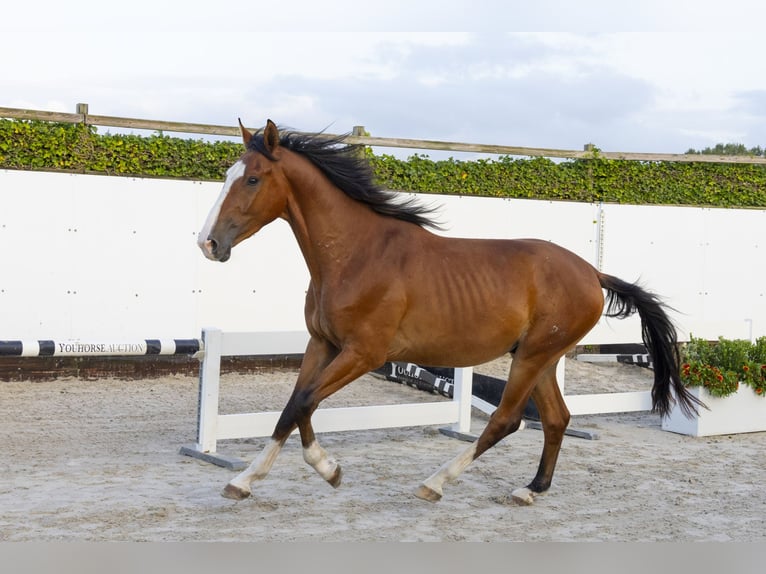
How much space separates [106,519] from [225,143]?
6019 millimetres

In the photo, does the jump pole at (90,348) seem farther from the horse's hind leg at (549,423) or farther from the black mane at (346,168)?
the horse's hind leg at (549,423)

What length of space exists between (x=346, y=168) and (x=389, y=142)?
223 inches

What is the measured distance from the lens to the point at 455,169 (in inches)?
430

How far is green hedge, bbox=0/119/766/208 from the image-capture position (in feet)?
29.0

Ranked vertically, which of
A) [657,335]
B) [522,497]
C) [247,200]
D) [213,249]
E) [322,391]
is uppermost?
[247,200]

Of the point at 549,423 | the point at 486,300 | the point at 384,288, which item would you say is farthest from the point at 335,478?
the point at 549,423

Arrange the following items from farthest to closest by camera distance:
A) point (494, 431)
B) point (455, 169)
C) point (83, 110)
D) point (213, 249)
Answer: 1. point (455, 169)
2. point (83, 110)
3. point (494, 431)
4. point (213, 249)

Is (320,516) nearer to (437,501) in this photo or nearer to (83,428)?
(437,501)

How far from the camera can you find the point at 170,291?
9453mm

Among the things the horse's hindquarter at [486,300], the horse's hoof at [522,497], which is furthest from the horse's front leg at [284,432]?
the horse's hoof at [522,497]

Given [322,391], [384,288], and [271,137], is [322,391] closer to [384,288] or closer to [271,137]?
[384,288]

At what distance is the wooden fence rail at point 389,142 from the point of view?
8773 millimetres

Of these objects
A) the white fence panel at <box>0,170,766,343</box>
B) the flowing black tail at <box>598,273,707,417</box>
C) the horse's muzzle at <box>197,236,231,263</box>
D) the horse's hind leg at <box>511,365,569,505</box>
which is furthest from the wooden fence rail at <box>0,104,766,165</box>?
the horse's muzzle at <box>197,236,231,263</box>

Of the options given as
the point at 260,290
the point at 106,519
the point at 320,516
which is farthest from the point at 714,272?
the point at 106,519
